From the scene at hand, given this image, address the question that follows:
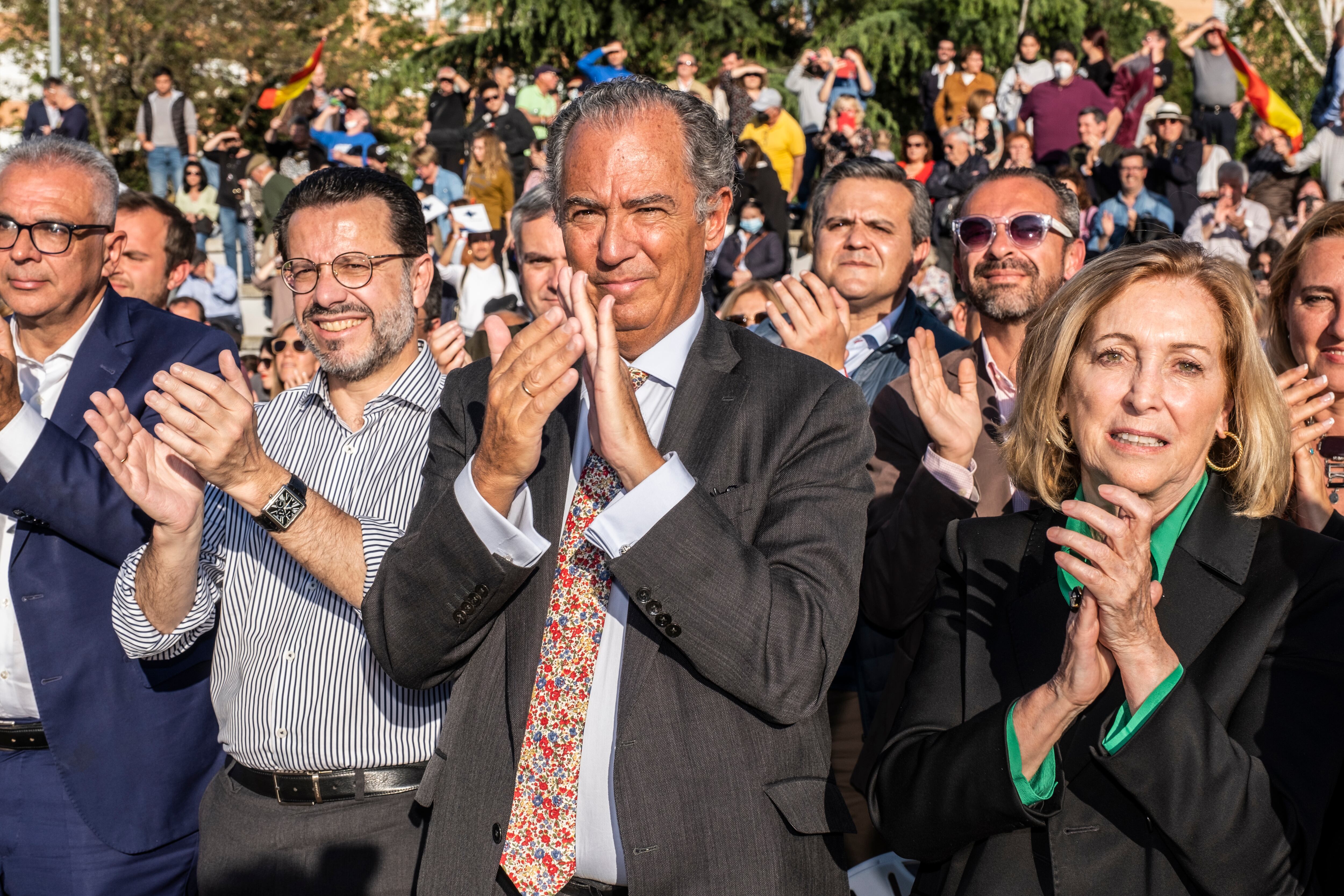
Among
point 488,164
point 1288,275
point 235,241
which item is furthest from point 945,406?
point 235,241

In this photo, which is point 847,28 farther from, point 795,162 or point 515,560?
point 515,560

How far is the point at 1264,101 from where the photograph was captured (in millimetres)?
15227

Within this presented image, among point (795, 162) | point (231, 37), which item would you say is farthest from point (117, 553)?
point (231, 37)

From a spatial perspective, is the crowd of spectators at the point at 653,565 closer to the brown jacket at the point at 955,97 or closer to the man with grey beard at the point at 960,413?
the man with grey beard at the point at 960,413

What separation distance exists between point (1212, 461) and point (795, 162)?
46.3 feet

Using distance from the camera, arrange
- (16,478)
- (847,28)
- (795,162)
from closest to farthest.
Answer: (16,478), (795,162), (847,28)

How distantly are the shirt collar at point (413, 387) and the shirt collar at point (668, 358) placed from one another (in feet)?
2.67

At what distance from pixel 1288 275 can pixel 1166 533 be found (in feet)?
5.05

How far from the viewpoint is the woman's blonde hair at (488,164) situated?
14.1 m

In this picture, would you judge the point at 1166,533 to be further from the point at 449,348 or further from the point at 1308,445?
the point at 449,348

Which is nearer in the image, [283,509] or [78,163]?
[283,509]

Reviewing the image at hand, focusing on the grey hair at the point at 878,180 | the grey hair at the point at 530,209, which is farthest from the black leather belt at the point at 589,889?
the grey hair at the point at 530,209

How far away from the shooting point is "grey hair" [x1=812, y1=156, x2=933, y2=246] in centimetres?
509

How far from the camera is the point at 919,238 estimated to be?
5172mm
